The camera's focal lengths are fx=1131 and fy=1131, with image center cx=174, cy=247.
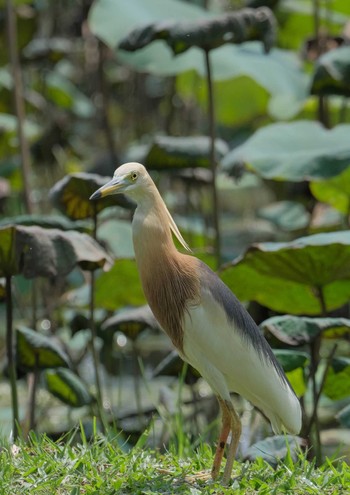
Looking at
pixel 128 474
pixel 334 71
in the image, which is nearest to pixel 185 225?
pixel 334 71

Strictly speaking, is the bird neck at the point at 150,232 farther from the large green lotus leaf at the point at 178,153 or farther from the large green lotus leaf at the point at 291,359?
the large green lotus leaf at the point at 178,153

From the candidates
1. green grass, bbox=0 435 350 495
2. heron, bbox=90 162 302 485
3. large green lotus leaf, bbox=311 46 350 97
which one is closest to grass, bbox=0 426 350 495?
green grass, bbox=0 435 350 495

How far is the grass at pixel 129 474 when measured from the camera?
343 centimetres

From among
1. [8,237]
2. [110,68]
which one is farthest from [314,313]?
[110,68]

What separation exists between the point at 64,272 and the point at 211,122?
55.1 inches

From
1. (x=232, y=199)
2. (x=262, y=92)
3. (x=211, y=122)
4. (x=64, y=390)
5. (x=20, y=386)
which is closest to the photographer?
(x=64, y=390)

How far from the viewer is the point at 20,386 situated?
736 centimetres

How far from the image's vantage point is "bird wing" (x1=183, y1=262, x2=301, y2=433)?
3521 millimetres

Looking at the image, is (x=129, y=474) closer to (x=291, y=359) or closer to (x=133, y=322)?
(x=291, y=359)

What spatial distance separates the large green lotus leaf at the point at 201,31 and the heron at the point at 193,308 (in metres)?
1.71

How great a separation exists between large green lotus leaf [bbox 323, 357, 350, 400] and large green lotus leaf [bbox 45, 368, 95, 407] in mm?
1060

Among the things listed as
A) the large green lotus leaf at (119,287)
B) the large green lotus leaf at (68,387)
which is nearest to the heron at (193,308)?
the large green lotus leaf at (68,387)

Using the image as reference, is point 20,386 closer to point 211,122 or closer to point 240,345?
point 211,122

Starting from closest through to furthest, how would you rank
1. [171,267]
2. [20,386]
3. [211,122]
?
[171,267] < [211,122] < [20,386]
